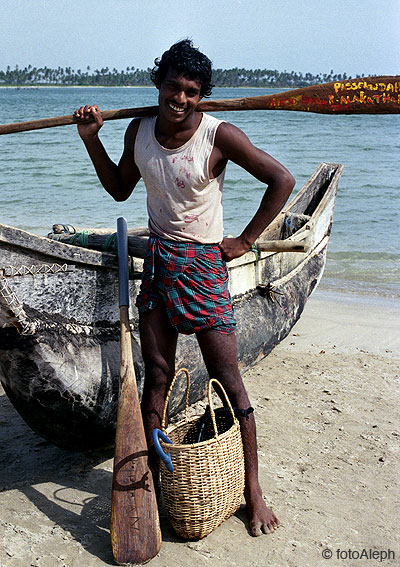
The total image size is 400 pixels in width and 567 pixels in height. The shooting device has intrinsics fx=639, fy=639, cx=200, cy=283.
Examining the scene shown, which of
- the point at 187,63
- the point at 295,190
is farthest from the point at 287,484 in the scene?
the point at 295,190

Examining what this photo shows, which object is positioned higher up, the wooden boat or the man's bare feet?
the wooden boat

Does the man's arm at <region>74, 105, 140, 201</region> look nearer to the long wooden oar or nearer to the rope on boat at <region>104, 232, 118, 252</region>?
the long wooden oar

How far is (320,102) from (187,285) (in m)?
1.12

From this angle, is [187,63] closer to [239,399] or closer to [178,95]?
[178,95]

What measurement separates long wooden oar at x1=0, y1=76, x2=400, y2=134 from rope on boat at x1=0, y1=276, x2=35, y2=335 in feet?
2.28

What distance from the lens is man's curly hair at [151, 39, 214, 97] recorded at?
2527 millimetres

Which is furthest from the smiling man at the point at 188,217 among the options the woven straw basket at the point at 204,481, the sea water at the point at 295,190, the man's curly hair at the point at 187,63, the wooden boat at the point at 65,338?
the sea water at the point at 295,190

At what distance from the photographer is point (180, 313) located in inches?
107

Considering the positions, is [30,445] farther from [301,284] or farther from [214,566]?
[301,284]

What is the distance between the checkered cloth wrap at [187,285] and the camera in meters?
2.71

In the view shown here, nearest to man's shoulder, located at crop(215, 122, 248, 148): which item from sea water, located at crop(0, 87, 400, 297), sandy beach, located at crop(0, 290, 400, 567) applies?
sandy beach, located at crop(0, 290, 400, 567)

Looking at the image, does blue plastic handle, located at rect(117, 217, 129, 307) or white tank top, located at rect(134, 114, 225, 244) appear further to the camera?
blue plastic handle, located at rect(117, 217, 129, 307)

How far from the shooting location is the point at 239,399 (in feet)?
9.25

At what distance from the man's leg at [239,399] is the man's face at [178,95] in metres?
0.92
